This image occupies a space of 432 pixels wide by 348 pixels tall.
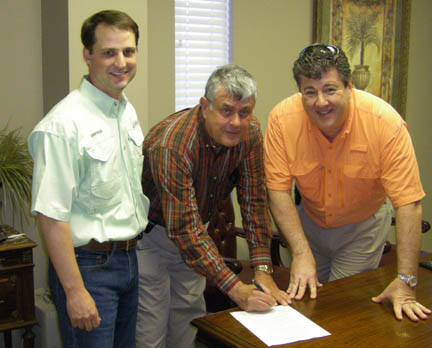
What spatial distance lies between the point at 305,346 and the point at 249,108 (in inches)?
31.2

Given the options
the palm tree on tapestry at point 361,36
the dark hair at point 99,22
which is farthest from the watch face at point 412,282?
the palm tree on tapestry at point 361,36

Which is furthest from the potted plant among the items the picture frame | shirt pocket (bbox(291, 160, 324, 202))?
the picture frame

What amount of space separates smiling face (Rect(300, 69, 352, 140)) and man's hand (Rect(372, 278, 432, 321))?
2.18ft

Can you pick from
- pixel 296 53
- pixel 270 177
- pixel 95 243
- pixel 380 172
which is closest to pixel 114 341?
pixel 95 243

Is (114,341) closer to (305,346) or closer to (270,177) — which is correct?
(305,346)

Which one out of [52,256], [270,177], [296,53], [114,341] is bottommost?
[114,341]

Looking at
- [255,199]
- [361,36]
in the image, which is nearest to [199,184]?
[255,199]

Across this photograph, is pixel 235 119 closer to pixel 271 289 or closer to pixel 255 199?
pixel 255 199

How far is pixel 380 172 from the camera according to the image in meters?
2.07

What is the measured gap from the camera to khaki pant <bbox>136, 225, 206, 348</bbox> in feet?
6.64

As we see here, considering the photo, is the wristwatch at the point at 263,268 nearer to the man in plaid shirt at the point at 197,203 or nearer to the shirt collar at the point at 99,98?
the man in plaid shirt at the point at 197,203

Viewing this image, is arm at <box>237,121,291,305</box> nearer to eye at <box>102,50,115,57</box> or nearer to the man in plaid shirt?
the man in plaid shirt

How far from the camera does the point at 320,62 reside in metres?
1.83

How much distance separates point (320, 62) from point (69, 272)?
115cm
